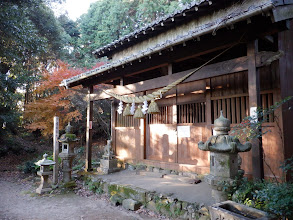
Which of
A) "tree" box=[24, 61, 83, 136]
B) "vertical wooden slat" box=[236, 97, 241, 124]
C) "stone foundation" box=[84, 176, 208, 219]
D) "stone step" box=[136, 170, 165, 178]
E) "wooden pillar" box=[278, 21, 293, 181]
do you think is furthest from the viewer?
"tree" box=[24, 61, 83, 136]

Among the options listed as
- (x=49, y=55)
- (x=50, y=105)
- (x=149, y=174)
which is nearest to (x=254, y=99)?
(x=149, y=174)

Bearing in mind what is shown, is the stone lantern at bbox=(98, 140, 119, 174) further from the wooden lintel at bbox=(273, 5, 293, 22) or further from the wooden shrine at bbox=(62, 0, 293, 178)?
the wooden lintel at bbox=(273, 5, 293, 22)

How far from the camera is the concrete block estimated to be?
536 cm

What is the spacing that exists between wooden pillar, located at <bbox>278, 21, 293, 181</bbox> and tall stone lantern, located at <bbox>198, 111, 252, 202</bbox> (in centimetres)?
142

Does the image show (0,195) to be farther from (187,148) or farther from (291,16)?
(291,16)

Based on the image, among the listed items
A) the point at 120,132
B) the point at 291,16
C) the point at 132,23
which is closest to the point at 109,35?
the point at 132,23

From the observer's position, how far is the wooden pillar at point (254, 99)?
4.05 m

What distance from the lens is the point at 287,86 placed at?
4.74 meters

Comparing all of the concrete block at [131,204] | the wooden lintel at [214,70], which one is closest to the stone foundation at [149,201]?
the concrete block at [131,204]

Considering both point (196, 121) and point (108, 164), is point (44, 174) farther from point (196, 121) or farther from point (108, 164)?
point (196, 121)

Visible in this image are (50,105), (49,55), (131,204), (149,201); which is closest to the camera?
(149,201)

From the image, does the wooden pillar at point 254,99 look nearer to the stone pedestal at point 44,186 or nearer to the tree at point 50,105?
the stone pedestal at point 44,186

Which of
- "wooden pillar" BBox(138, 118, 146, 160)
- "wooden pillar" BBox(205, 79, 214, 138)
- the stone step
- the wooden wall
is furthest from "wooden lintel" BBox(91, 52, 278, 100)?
the stone step

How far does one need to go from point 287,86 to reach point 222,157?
101 inches
